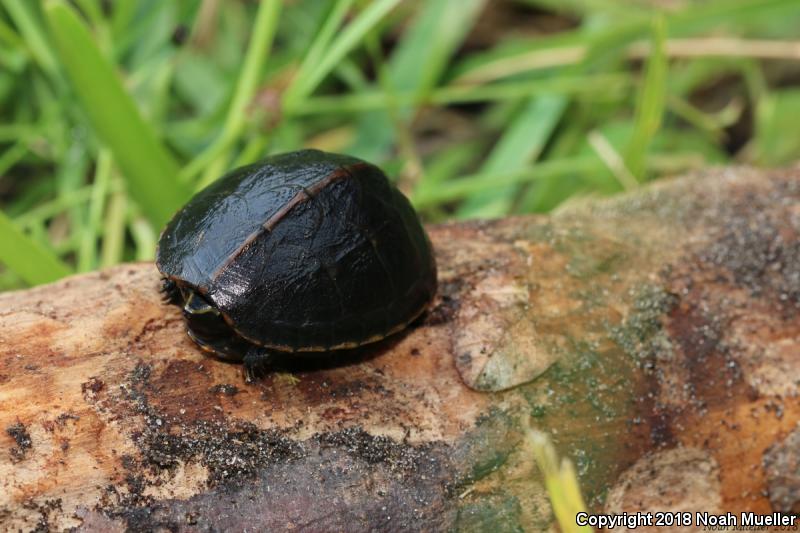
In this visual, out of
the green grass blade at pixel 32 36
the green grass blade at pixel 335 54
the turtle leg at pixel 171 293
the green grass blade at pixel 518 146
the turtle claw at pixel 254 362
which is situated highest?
the green grass blade at pixel 32 36

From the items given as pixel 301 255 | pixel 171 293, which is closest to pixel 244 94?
pixel 171 293

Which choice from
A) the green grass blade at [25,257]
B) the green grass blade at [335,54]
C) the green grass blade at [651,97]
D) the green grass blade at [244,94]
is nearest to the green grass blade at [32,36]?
the green grass blade at [244,94]

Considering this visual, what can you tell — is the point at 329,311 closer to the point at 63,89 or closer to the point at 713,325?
the point at 713,325

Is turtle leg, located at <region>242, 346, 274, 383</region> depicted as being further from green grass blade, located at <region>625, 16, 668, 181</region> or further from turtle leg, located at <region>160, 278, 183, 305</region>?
green grass blade, located at <region>625, 16, 668, 181</region>

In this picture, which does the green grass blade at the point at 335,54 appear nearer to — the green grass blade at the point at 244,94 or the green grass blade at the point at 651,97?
the green grass blade at the point at 244,94

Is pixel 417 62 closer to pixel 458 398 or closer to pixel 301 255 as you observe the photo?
pixel 301 255

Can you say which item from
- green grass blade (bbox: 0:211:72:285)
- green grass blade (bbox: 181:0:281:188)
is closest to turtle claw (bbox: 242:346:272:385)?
green grass blade (bbox: 0:211:72:285)
